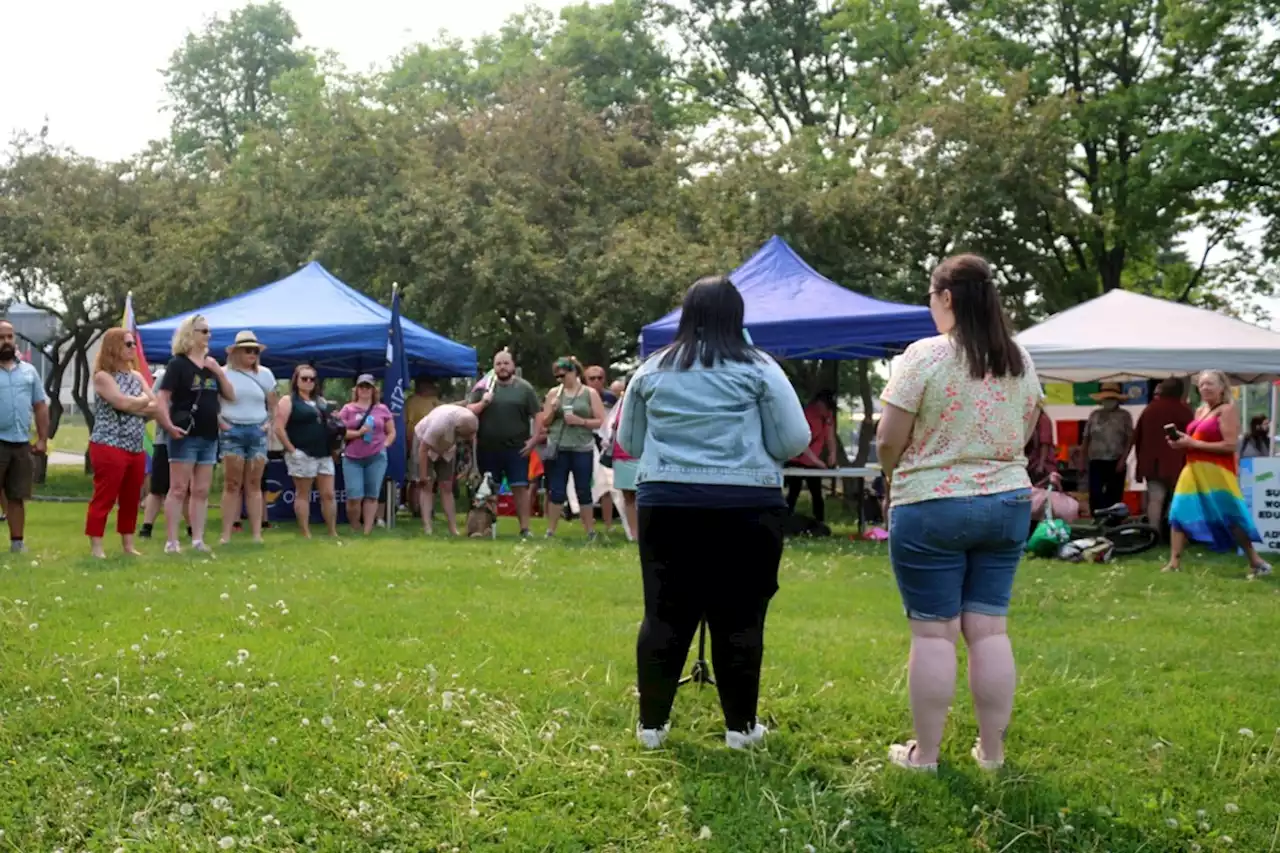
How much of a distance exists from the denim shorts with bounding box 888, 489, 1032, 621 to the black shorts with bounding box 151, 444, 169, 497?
9006mm

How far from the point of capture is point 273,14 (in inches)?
1844

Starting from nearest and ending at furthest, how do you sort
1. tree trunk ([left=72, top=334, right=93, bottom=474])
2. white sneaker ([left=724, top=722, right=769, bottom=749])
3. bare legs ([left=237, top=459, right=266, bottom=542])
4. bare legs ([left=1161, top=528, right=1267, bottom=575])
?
white sneaker ([left=724, top=722, right=769, bottom=749]) → bare legs ([left=1161, top=528, right=1267, bottom=575]) → bare legs ([left=237, top=459, right=266, bottom=542]) → tree trunk ([left=72, top=334, right=93, bottom=474])

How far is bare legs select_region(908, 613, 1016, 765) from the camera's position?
13.5ft

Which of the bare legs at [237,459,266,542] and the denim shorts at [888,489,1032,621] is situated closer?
the denim shorts at [888,489,1032,621]

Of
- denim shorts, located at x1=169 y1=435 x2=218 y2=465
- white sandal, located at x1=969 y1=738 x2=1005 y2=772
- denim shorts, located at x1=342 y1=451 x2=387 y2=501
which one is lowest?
white sandal, located at x1=969 y1=738 x2=1005 y2=772

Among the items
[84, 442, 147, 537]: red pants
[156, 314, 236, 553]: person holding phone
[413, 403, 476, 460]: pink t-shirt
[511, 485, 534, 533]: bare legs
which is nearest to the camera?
[84, 442, 147, 537]: red pants

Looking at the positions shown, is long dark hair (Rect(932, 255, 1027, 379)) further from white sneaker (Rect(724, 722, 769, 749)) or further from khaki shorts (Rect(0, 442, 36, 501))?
khaki shorts (Rect(0, 442, 36, 501))

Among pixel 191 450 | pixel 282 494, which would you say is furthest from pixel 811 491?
pixel 191 450

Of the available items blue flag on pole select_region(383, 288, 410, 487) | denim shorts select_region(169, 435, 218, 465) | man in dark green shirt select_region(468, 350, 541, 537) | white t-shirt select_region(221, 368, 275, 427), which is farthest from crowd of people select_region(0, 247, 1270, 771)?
blue flag on pole select_region(383, 288, 410, 487)

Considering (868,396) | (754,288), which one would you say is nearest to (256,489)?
(754,288)

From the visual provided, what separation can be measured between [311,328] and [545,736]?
10.0 meters

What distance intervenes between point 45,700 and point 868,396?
2092cm

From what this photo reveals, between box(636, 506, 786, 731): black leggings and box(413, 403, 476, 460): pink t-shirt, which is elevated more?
box(413, 403, 476, 460): pink t-shirt

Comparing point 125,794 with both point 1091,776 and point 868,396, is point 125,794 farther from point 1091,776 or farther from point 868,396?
point 868,396
